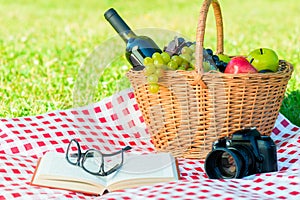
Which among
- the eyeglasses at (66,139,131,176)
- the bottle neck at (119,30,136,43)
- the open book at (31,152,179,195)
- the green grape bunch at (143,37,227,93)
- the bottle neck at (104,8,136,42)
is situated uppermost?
the bottle neck at (104,8,136,42)

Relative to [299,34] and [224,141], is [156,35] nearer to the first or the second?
[224,141]

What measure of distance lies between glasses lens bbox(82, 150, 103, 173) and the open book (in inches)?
1.1

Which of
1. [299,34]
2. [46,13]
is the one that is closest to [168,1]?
[46,13]

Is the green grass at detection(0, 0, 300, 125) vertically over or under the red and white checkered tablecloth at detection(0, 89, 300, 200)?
over

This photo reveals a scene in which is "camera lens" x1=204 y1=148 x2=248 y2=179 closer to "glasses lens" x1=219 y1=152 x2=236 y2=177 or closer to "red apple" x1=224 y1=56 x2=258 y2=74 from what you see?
"glasses lens" x1=219 y1=152 x2=236 y2=177

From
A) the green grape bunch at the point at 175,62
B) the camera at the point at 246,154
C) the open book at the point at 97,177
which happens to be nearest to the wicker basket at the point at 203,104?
the green grape bunch at the point at 175,62

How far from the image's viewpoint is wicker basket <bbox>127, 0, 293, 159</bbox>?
92.3 inches

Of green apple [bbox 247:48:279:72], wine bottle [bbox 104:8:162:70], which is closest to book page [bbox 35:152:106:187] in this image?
wine bottle [bbox 104:8:162:70]

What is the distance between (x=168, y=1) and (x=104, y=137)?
5.36 metres

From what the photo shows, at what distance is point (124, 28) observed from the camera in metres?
2.59

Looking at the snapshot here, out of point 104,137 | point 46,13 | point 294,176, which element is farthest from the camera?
point 46,13

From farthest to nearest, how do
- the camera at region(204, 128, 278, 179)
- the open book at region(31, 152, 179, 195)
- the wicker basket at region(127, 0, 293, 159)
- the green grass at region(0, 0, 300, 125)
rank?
the green grass at region(0, 0, 300, 125) → the wicker basket at region(127, 0, 293, 159) → the camera at region(204, 128, 278, 179) → the open book at region(31, 152, 179, 195)

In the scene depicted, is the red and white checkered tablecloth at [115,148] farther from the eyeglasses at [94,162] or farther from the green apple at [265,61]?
the green apple at [265,61]

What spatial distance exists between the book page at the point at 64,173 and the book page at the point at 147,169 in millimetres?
56
